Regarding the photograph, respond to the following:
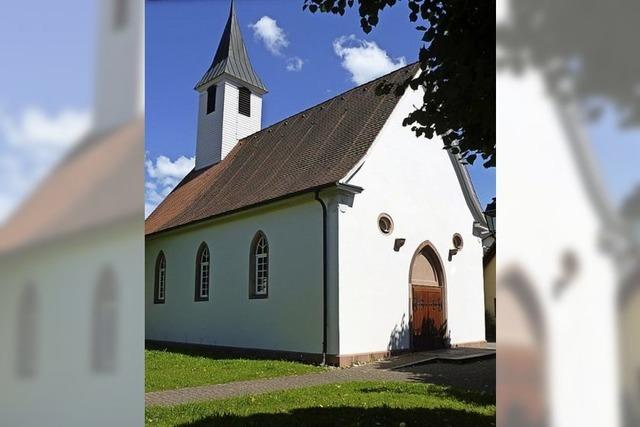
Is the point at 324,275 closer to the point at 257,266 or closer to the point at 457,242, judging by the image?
the point at 257,266

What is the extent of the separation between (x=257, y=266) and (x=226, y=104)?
32.0 ft

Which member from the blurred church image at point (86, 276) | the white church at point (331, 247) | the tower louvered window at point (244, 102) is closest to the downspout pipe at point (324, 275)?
the white church at point (331, 247)

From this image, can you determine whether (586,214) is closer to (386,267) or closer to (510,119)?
(510,119)

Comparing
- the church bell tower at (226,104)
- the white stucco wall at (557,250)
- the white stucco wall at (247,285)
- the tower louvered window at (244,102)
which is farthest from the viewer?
the tower louvered window at (244,102)

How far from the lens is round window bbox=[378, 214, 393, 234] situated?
14672 mm

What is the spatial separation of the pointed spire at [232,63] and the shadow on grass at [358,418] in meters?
18.7

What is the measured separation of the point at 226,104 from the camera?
923 inches

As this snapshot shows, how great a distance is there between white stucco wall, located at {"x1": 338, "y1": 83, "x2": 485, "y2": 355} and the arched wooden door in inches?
11.7

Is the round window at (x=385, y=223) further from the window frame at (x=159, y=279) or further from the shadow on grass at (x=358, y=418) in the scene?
the window frame at (x=159, y=279)

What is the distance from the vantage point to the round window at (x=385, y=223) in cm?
1467

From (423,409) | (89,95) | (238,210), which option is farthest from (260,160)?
(89,95)

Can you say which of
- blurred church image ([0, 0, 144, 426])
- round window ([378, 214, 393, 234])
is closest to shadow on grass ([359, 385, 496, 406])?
round window ([378, 214, 393, 234])

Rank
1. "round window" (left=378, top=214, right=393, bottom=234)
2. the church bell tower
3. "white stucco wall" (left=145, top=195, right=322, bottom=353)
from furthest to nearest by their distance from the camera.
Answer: the church bell tower < "round window" (left=378, top=214, right=393, bottom=234) < "white stucco wall" (left=145, top=195, right=322, bottom=353)

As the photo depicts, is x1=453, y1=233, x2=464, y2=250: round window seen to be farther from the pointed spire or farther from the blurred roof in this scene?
the blurred roof
